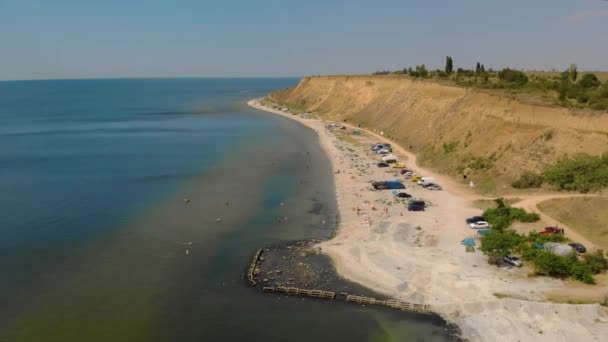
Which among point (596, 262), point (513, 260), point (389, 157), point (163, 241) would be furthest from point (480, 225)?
point (389, 157)

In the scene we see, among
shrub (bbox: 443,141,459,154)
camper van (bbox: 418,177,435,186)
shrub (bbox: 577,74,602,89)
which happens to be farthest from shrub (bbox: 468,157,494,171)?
shrub (bbox: 577,74,602,89)

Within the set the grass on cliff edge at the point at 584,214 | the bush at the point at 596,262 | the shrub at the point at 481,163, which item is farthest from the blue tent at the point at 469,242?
the shrub at the point at 481,163

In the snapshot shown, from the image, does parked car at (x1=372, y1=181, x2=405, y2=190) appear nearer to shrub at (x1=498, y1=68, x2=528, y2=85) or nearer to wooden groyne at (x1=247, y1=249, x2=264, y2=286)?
wooden groyne at (x1=247, y1=249, x2=264, y2=286)

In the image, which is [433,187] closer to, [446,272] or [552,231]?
[552,231]

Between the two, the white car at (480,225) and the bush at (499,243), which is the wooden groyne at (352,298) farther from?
the white car at (480,225)

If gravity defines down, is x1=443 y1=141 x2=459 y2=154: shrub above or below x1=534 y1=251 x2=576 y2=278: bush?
above

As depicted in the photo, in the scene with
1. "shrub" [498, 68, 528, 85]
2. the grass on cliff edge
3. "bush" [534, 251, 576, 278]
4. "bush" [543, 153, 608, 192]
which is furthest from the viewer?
"shrub" [498, 68, 528, 85]

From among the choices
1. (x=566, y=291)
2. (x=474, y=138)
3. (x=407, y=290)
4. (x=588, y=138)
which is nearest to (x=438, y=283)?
(x=407, y=290)
